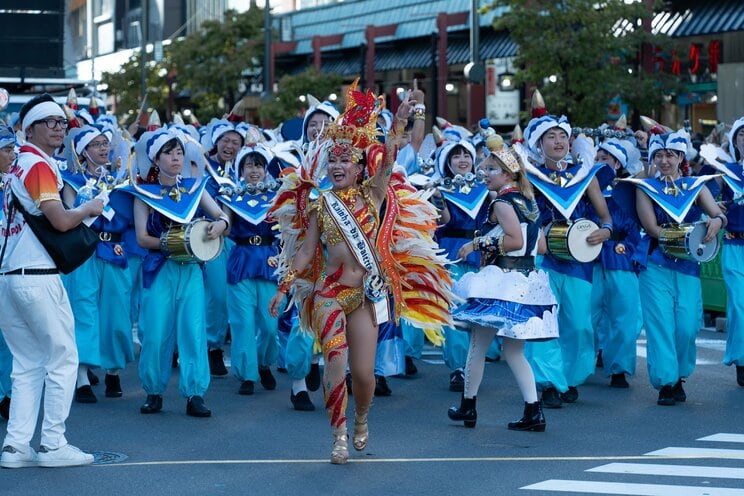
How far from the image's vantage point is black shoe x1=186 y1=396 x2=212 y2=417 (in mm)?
11031

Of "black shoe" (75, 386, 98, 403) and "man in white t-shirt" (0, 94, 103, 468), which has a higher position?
"man in white t-shirt" (0, 94, 103, 468)

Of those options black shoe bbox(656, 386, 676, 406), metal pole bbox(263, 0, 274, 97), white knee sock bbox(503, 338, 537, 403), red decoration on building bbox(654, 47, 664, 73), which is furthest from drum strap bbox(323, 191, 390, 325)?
metal pole bbox(263, 0, 274, 97)

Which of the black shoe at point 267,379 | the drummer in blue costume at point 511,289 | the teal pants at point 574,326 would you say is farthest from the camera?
the black shoe at point 267,379

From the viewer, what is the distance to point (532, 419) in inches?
401

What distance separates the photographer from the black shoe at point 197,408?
1103 centimetres

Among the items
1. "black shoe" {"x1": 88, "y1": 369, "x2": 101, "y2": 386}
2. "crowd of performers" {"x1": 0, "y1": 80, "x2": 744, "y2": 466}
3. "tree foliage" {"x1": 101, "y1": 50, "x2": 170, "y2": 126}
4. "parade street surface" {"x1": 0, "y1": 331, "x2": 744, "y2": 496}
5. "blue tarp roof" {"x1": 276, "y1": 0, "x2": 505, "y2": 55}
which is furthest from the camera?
"tree foliage" {"x1": 101, "y1": 50, "x2": 170, "y2": 126}

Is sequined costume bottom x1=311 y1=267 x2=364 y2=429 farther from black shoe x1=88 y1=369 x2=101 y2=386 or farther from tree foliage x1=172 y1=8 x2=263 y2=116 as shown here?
tree foliage x1=172 y1=8 x2=263 y2=116

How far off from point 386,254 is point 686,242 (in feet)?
9.96

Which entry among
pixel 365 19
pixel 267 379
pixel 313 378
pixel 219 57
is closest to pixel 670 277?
pixel 313 378

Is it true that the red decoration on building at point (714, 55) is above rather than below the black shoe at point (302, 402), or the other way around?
above

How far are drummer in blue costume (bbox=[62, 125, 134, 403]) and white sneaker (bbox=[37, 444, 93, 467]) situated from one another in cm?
289

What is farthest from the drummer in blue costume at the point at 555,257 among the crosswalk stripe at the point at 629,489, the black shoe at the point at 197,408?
the crosswalk stripe at the point at 629,489

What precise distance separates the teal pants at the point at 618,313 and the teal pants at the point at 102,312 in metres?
3.75

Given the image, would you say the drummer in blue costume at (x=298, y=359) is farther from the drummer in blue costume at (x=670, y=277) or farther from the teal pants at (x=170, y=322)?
the drummer in blue costume at (x=670, y=277)
